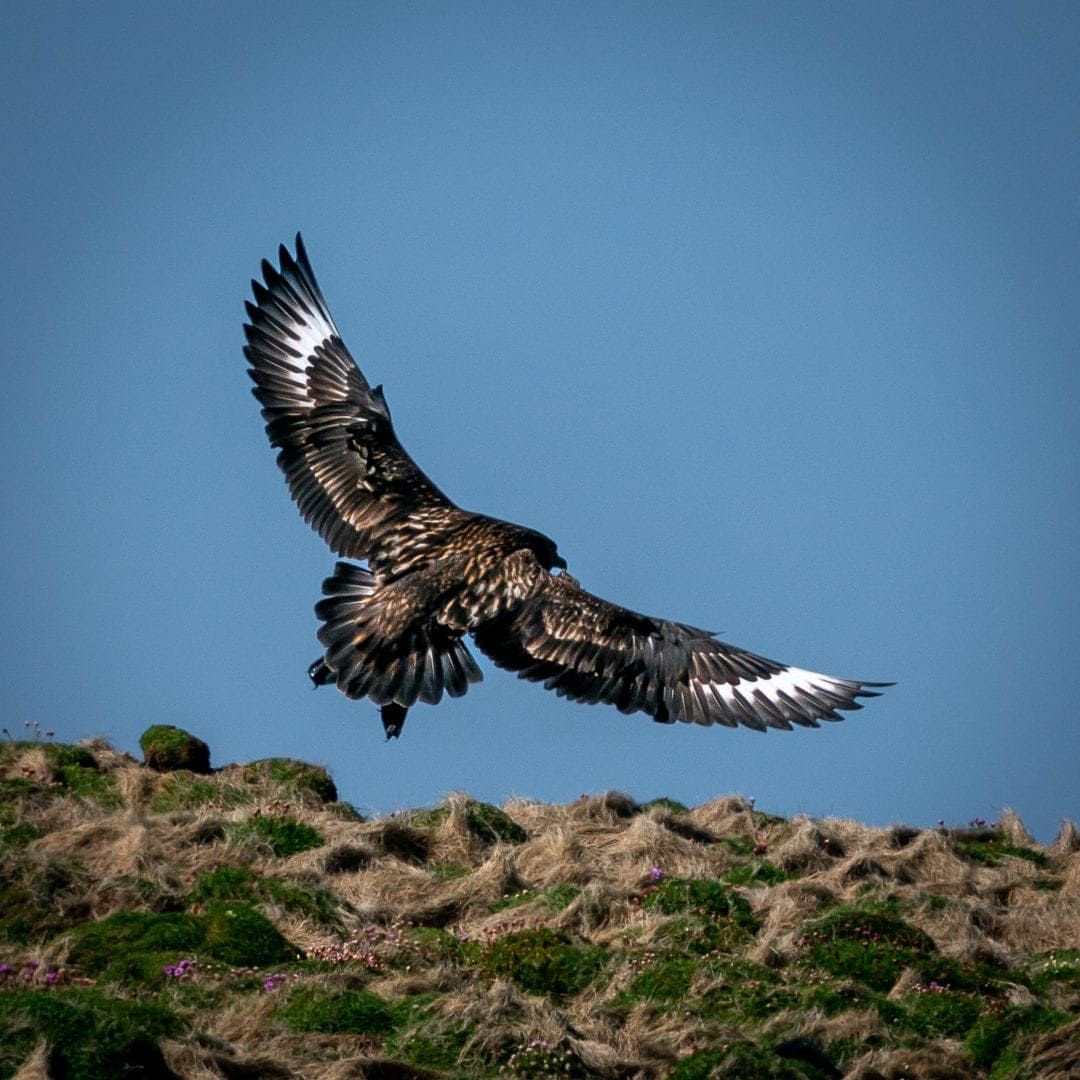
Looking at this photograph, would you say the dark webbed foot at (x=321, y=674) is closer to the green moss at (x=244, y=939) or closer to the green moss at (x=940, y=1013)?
the green moss at (x=244, y=939)

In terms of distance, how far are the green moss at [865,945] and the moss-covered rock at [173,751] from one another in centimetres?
543

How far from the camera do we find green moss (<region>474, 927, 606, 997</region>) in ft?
39.1

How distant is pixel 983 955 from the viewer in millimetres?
13109

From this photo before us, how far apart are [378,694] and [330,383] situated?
345 centimetres

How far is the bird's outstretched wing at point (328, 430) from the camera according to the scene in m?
14.1

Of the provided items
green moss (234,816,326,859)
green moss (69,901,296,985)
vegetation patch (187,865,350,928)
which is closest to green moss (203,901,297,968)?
green moss (69,901,296,985)

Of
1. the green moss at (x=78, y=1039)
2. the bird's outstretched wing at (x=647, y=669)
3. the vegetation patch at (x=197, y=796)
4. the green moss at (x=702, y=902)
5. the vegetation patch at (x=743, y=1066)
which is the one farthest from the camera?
the vegetation patch at (x=197, y=796)

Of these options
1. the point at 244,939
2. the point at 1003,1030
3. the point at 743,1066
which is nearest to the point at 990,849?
the point at 1003,1030

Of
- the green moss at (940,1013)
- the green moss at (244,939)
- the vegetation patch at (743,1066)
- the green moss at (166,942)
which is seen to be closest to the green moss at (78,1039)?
the green moss at (166,942)

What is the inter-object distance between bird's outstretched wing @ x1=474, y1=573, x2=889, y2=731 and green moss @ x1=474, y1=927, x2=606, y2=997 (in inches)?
61.4

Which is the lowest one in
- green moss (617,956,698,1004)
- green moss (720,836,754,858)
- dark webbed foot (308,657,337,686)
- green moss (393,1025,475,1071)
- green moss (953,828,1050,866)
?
green moss (393,1025,475,1071)

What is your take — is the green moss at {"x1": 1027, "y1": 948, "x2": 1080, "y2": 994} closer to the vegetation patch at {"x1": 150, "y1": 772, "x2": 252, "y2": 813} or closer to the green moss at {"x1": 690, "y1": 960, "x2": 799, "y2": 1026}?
the green moss at {"x1": 690, "y1": 960, "x2": 799, "y2": 1026}

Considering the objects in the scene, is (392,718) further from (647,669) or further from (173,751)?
(173,751)

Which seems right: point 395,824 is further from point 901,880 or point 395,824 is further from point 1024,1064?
point 1024,1064
